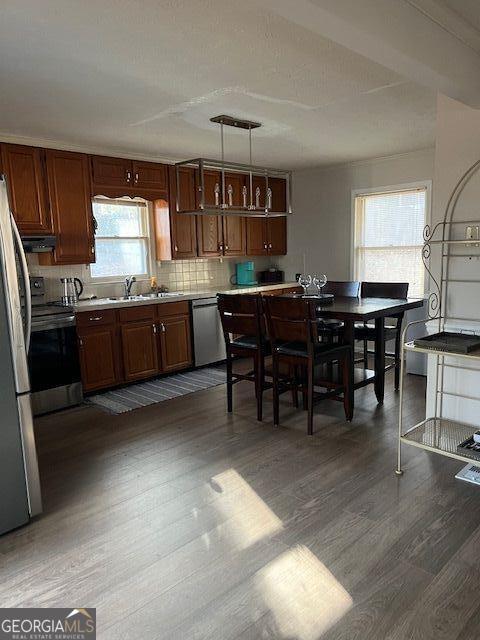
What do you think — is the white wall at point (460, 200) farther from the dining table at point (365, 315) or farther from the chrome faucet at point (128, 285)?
the chrome faucet at point (128, 285)

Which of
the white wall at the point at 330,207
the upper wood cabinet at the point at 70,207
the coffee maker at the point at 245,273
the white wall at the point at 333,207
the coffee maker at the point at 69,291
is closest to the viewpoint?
the upper wood cabinet at the point at 70,207

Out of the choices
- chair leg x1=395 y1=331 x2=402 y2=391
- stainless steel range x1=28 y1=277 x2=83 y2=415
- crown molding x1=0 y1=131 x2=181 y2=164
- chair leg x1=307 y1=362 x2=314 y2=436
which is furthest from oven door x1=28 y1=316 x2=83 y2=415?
chair leg x1=395 y1=331 x2=402 y2=391

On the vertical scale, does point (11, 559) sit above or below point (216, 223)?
below

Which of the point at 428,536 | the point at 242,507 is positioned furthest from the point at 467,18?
the point at 242,507

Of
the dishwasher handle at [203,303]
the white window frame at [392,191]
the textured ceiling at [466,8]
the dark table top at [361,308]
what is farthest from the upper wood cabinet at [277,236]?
the textured ceiling at [466,8]

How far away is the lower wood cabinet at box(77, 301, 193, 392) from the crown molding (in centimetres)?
151

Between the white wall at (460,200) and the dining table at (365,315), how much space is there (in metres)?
0.63

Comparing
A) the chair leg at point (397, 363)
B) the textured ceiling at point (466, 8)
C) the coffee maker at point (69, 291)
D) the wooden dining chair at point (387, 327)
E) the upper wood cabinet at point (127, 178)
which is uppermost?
the textured ceiling at point (466, 8)

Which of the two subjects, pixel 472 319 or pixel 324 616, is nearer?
pixel 324 616

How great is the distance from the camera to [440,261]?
9.63 feet

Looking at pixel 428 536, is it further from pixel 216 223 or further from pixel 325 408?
pixel 216 223

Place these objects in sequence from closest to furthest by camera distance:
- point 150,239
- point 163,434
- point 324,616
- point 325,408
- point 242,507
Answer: point 324,616 → point 242,507 → point 163,434 → point 325,408 → point 150,239

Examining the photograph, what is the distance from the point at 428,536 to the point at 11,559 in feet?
6.18

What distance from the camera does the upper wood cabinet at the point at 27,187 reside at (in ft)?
12.7
